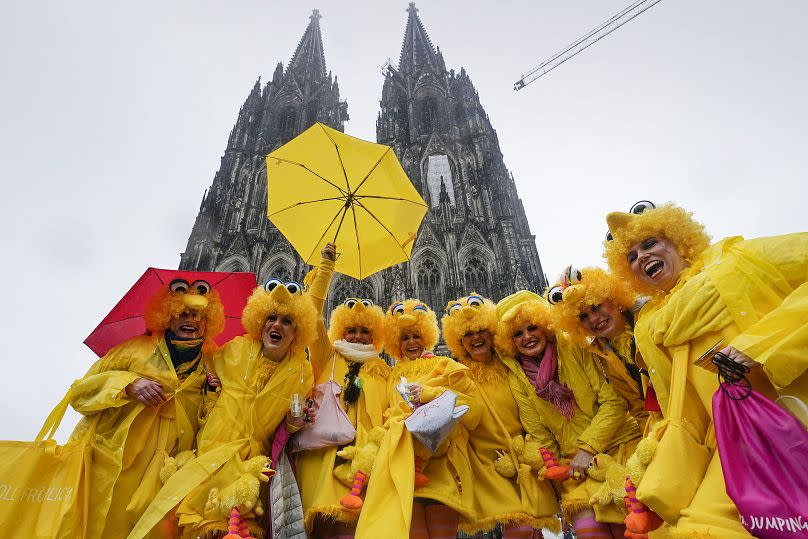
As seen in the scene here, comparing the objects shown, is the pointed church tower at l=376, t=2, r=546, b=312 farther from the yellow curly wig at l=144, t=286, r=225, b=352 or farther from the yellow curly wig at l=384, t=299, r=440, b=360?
the yellow curly wig at l=144, t=286, r=225, b=352

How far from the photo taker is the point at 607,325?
272cm

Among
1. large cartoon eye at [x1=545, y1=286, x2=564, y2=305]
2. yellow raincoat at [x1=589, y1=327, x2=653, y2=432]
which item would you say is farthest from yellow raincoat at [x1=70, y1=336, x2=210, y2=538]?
yellow raincoat at [x1=589, y1=327, x2=653, y2=432]

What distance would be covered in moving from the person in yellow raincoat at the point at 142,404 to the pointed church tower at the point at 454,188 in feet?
40.3

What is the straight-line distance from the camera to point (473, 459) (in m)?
2.80

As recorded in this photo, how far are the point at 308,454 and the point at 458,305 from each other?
1.57m

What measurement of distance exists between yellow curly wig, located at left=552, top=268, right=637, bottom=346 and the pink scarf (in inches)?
9.1

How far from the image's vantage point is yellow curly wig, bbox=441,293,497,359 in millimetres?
3236

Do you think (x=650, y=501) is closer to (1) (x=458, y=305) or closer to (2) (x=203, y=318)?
(1) (x=458, y=305)

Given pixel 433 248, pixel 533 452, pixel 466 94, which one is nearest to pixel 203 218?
pixel 433 248

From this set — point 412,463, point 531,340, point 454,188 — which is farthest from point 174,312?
point 454,188

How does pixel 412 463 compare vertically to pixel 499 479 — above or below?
above

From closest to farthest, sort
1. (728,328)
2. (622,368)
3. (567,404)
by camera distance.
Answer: (728,328) → (622,368) → (567,404)

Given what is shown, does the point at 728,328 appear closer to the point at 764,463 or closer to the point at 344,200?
the point at 764,463

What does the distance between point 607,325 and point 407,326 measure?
149cm
